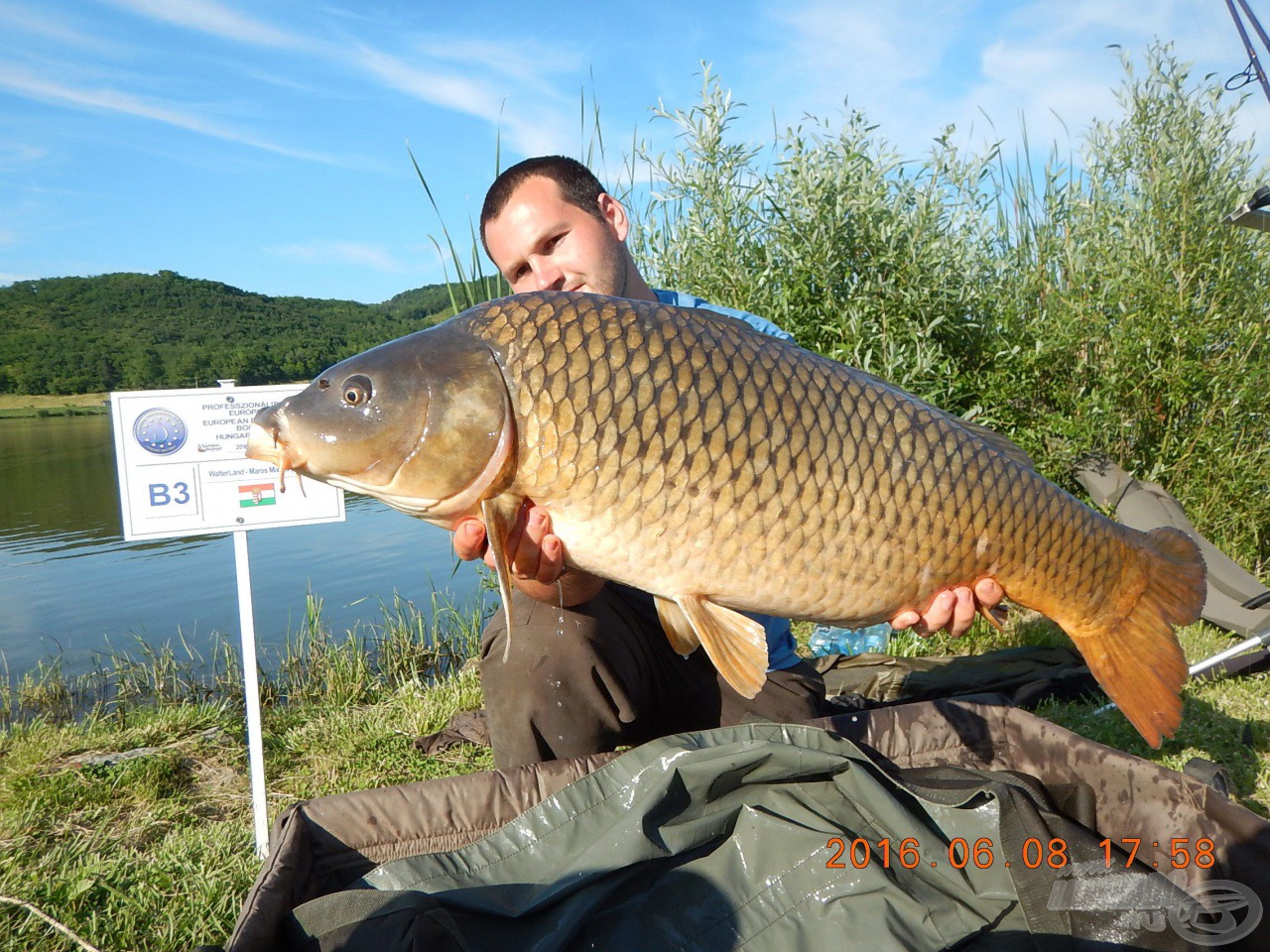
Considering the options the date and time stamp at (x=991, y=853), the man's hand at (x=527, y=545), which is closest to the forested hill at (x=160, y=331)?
the man's hand at (x=527, y=545)

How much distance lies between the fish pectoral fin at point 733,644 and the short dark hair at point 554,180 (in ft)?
4.33

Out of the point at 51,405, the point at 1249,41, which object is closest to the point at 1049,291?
the point at 1249,41

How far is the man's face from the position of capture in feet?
7.06

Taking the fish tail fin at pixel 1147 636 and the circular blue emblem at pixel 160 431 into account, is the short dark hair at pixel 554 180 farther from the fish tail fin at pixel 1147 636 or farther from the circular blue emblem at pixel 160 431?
the fish tail fin at pixel 1147 636

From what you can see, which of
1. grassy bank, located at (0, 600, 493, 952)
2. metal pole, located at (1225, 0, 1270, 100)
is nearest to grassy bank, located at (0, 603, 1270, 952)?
grassy bank, located at (0, 600, 493, 952)

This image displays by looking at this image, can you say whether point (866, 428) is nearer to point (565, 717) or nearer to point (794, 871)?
point (794, 871)

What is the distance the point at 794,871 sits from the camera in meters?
1.41

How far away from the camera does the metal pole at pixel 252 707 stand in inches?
69.5

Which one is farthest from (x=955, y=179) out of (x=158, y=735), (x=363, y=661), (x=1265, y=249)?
(x=158, y=735)

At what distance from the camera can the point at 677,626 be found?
4.35 feet

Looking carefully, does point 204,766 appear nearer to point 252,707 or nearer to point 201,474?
point 252,707

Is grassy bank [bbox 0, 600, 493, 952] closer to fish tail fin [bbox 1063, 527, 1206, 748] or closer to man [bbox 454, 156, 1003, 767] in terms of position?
man [bbox 454, 156, 1003, 767]

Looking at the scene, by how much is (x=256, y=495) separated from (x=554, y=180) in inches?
43.2

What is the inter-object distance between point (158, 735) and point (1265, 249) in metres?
4.64
